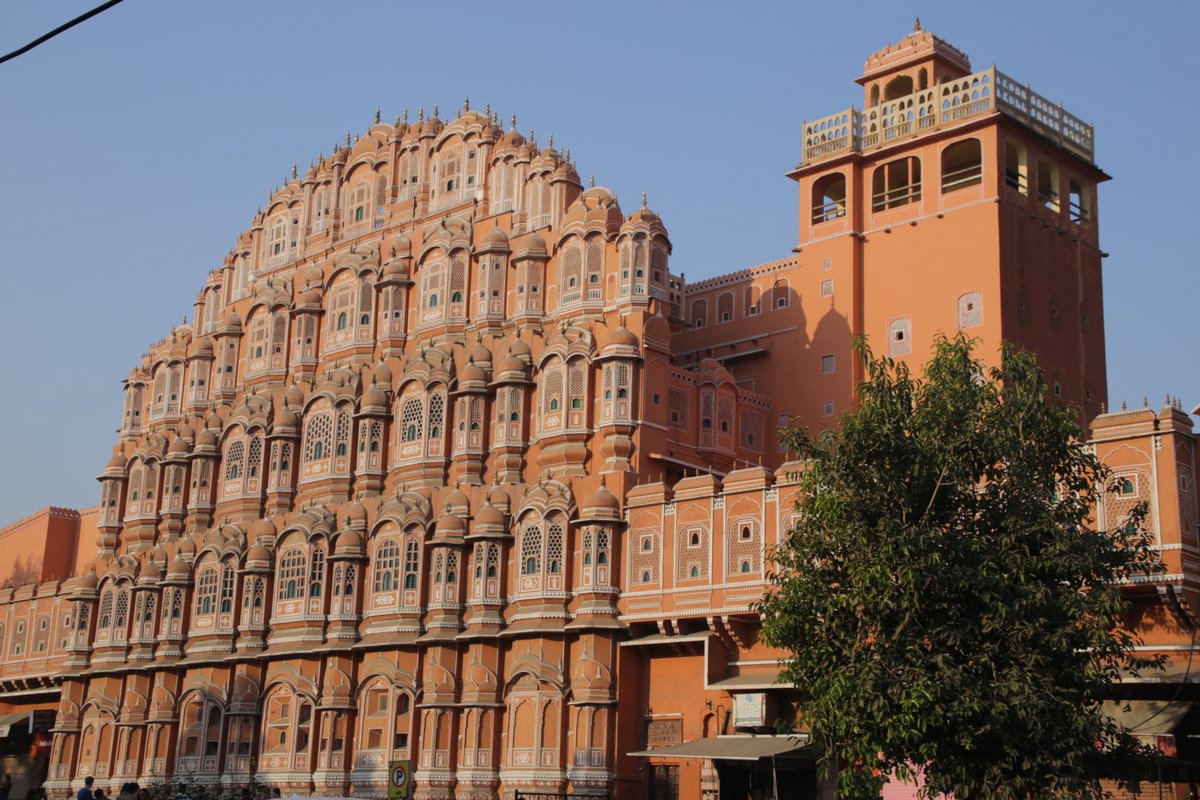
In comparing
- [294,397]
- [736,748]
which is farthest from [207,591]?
[736,748]

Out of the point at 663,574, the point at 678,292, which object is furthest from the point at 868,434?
the point at 678,292

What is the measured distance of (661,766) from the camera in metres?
39.0

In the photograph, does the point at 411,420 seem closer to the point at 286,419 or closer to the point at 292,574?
the point at 286,419

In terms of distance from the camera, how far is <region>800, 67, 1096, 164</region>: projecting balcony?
142 feet

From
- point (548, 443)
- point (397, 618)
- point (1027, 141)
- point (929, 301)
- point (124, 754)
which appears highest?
point (1027, 141)

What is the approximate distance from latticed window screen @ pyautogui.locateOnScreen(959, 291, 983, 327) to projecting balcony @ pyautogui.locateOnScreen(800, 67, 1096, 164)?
5.29 meters

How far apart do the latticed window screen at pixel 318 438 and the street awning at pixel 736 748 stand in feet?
55.8

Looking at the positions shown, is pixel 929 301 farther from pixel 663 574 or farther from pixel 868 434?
pixel 868 434

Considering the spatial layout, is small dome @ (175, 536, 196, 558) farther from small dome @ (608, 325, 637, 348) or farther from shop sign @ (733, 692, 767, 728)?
shop sign @ (733, 692, 767, 728)

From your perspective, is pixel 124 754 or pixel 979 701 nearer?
pixel 979 701

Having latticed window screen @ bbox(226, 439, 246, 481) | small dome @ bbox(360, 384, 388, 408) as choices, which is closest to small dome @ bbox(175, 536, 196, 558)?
latticed window screen @ bbox(226, 439, 246, 481)

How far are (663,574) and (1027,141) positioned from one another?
16.8m

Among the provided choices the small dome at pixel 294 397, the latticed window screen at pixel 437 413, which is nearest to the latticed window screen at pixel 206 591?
the small dome at pixel 294 397

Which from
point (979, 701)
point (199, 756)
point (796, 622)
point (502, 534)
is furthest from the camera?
point (199, 756)
